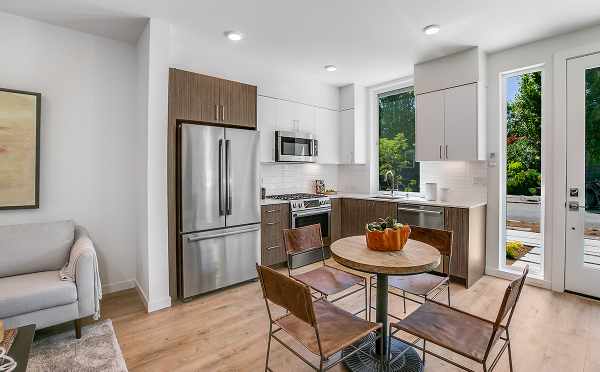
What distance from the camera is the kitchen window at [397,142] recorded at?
4.77m

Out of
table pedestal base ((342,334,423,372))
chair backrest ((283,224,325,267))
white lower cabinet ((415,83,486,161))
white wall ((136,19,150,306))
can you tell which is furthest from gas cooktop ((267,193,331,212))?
table pedestal base ((342,334,423,372))

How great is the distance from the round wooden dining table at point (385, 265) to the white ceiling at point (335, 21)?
2101mm

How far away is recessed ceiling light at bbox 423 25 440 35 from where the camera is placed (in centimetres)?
308

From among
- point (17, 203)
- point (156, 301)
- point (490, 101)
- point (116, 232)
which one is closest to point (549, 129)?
point (490, 101)

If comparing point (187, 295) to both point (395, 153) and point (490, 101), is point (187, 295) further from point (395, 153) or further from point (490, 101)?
point (490, 101)

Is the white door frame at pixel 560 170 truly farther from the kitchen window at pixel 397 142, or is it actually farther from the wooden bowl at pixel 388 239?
the wooden bowl at pixel 388 239

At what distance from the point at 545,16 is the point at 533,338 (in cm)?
288

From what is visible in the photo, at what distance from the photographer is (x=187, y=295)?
3.13m

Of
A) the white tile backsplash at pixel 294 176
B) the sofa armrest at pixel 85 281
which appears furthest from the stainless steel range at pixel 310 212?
the sofa armrest at pixel 85 281

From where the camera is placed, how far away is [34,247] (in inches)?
104

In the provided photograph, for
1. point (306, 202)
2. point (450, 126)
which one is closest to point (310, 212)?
point (306, 202)

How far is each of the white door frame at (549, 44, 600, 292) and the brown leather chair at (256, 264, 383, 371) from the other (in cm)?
281

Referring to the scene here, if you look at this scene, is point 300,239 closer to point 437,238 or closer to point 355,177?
point 437,238

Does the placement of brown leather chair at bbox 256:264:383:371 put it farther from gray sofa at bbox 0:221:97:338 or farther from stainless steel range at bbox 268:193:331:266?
stainless steel range at bbox 268:193:331:266
